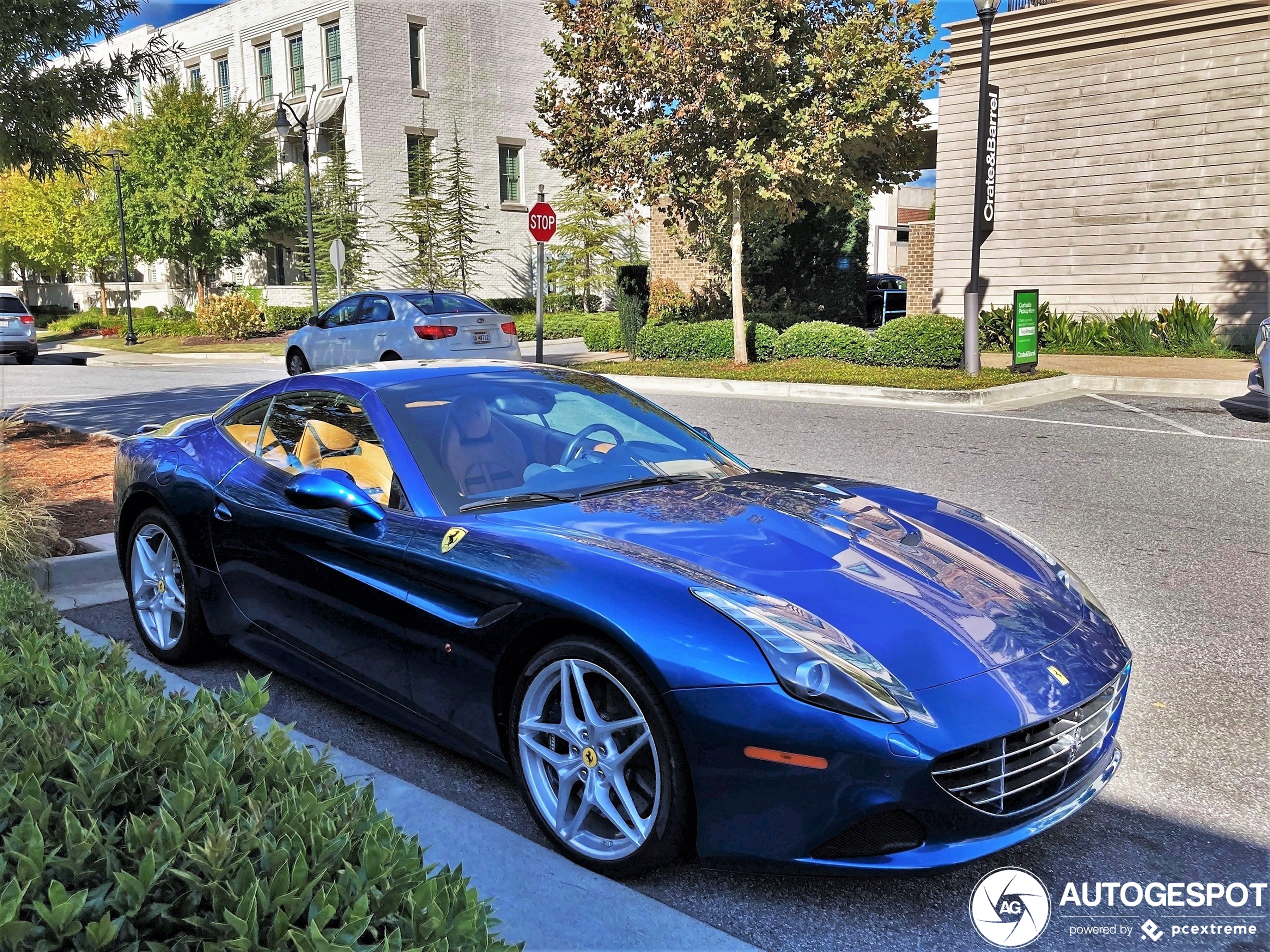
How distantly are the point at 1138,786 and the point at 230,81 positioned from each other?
144ft

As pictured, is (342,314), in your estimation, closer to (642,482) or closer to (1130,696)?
(642,482)

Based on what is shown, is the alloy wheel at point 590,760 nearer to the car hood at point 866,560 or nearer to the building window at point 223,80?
the car hood at point 866,560

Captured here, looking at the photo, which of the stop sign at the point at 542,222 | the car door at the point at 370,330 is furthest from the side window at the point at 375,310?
the stop sign at the point at 542,222

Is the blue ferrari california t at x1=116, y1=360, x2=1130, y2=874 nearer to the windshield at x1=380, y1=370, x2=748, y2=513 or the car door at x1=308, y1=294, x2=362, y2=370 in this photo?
the windshield at x1=380, y1=370, x2=748, y2=513

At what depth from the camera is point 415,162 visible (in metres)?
35.5

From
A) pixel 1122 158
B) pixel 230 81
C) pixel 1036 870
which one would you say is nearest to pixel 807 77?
pixel 1122 158

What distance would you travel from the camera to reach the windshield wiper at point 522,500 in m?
3.63

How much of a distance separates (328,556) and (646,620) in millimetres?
1490

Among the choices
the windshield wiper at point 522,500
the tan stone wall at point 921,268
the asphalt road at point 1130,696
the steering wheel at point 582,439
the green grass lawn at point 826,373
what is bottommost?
the asphalt road at point 1130,696

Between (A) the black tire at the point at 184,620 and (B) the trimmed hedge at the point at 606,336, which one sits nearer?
(A) the black tire at the point at 184,620

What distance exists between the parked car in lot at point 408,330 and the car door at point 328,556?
453 inches

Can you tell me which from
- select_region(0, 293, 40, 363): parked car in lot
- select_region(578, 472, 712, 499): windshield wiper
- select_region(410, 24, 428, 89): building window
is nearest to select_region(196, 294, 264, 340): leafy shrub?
select_region(0, 293, 40, 363): parked car in lot

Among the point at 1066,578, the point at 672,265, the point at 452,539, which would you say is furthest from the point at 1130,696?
the point at 672,265

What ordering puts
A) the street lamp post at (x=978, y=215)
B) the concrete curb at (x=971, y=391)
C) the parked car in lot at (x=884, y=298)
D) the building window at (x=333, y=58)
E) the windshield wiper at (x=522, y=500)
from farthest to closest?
the building window at (x=333, y=58) < the parked car in lot at (x=884, y=298) < the street lamp post at (x=978, y=215) < the concrete curb at (x=971, y=391) < the windshield wiper at (x=522, y=500)
